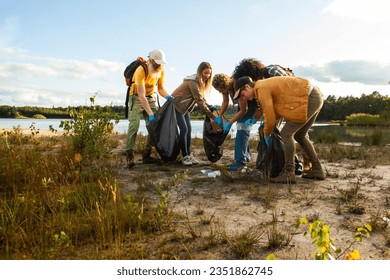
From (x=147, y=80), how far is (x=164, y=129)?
0.89 metres

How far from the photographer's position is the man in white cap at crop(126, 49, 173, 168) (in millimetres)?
5164

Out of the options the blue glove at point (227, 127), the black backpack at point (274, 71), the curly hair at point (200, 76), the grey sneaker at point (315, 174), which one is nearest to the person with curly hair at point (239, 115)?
the blue glove at point (227, 127)

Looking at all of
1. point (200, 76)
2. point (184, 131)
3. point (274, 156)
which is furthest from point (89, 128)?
point (274, 156)

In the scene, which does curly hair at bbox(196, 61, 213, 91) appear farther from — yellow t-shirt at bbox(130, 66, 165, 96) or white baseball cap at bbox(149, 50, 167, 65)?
yellow t-shirt at bbox(130, 66, 165, 96)

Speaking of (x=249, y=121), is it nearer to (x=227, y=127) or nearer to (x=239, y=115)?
(x=239, y=115)

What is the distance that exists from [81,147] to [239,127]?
2564 millimetres

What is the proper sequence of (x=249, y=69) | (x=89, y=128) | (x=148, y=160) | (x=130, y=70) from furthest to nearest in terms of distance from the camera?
(x=148, y=160) < (x=130, y=70) < (x=89, y=128) < (x=249, y=69)

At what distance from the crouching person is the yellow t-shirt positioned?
1686 mm

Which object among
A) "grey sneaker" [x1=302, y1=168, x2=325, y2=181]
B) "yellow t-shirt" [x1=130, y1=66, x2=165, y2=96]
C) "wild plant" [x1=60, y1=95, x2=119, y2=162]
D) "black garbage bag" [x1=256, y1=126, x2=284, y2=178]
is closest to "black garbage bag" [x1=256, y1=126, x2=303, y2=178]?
"black garbage bag" [x1=256, y1=126, x2=284, y2=178]

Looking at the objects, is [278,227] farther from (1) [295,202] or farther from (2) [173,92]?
(2) [173,92]

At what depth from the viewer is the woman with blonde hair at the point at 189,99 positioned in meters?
5.29

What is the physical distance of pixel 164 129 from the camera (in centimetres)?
533

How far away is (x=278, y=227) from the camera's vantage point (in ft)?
9.16
